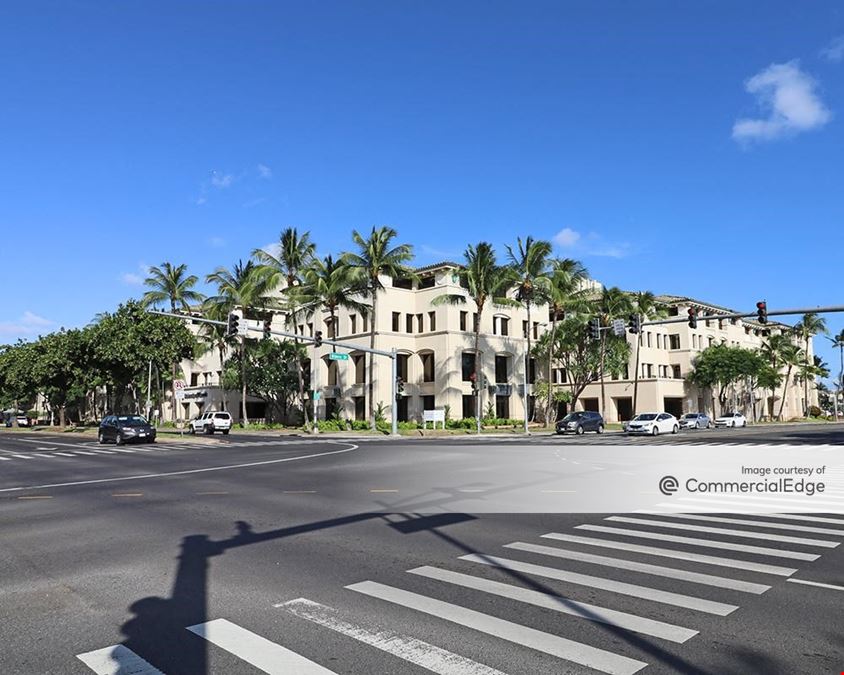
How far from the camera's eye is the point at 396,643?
16.3 feet

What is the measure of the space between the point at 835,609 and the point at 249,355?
5675 cm

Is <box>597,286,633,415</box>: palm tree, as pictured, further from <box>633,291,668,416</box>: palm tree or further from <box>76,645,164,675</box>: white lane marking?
<box>76,645,164,675</box>: white lane marking

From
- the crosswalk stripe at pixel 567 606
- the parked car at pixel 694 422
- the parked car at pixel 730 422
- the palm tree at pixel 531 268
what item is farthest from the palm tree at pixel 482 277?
the crosswalk stripe at pixel 567 606

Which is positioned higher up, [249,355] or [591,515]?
[249,355]

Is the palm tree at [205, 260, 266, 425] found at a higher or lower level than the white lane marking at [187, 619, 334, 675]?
higher

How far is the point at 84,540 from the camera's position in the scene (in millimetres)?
9234

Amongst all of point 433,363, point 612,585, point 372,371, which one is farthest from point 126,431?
point 612,585

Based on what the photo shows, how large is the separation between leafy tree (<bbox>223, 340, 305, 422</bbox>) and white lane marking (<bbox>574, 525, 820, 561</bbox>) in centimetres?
4916

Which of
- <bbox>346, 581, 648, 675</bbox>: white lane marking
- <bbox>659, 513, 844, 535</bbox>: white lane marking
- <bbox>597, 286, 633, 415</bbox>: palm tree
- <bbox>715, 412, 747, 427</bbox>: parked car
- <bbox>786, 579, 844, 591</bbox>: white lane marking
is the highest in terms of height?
<bbox>597, 286, 633, 415</bbox>: palm tree

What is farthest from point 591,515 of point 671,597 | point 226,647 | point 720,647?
point 226,647

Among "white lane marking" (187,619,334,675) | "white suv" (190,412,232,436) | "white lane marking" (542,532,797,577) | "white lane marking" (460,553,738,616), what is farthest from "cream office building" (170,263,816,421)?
"white lane marking" (187,619,334,675)

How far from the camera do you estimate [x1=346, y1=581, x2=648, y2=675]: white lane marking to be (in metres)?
4.59

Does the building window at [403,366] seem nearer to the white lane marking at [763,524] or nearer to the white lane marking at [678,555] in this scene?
the white lane marking at [763,524]

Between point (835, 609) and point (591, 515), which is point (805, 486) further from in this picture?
point (835, 609)
